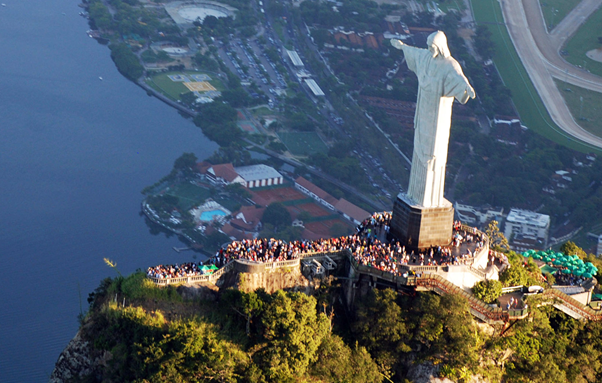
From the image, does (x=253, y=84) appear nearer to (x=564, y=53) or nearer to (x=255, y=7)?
(x=255, y=7)

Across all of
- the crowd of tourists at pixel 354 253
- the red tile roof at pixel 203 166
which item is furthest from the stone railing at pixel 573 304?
the red tile roof at pixel 203 166

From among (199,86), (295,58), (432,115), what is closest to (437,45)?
(432,115)

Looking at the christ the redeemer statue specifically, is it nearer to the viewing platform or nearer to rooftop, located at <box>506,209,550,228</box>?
the viewing platform

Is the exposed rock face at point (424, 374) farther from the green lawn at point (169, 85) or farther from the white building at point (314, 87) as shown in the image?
the white building at point (314, 87)

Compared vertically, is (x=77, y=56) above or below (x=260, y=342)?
below

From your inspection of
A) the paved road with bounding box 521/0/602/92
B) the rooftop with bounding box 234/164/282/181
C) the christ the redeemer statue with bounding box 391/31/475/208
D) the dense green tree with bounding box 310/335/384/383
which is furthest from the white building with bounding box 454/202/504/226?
the dense green tree with bounding box 310/335/384/383

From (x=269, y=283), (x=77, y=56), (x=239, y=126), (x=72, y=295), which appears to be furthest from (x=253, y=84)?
(x=269, y=283)

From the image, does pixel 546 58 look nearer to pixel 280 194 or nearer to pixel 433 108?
pixel 280 194
